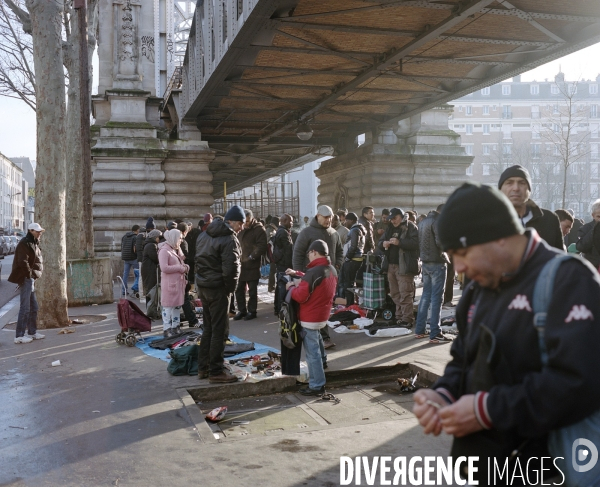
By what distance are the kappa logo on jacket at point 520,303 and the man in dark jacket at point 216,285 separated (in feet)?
18.2

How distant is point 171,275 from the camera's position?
9945 mm

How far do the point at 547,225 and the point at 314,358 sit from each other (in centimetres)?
305

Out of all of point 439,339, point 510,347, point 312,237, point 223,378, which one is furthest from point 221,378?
point 510,347

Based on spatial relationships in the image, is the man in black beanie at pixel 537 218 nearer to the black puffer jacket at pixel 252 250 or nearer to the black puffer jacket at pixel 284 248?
the black puffer jacket at pixel 252 250

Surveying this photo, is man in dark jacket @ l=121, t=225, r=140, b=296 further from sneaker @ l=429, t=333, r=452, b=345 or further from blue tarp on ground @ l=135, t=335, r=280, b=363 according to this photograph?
sneaker @ l=429, t=333, r=452, b=345

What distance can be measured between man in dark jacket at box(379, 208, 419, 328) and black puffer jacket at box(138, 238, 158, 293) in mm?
4484

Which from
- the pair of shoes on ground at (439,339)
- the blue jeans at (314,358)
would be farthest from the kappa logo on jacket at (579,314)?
the pair of shoes on ground at (439,339)

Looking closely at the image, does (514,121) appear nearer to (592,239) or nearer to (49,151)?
(49,151)

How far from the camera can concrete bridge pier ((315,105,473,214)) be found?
72.4ft

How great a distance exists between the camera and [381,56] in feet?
43.3

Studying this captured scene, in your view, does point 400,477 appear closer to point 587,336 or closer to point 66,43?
point 587,336

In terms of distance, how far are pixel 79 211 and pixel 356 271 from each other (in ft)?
25.7

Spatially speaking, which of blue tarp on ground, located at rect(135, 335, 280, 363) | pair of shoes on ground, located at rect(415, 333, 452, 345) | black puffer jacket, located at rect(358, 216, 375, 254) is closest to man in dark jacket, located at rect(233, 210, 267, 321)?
black puffer jacket, located at rect(358, 216, 375, 254)

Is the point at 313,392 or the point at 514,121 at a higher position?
the point at 514,121
